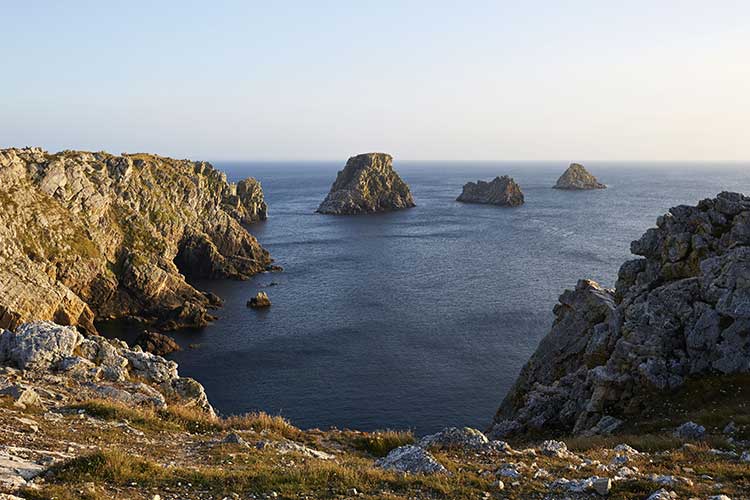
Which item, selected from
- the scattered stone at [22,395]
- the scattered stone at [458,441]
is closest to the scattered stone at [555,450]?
the scattered stone at [458,441]

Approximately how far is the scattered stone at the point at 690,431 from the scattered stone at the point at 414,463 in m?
12.6

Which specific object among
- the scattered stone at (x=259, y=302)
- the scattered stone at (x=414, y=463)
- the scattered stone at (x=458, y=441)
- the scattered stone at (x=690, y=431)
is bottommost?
the scattered stone at (x=259, y=302)

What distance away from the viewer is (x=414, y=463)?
17.3 m

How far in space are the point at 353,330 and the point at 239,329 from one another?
17.6m

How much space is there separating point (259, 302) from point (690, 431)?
2991 inches

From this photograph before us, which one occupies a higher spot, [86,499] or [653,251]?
[653,251]

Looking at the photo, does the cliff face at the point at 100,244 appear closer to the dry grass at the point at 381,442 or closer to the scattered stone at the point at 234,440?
the scattered stone at the point at 234,440

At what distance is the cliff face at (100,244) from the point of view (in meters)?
70.9

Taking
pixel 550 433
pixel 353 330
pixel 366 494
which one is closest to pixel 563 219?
pixel 353 330

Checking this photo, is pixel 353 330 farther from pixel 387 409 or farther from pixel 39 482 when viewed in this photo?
pixel 39 482

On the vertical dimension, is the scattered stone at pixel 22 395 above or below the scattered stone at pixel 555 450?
above

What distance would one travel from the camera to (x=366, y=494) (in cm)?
1438

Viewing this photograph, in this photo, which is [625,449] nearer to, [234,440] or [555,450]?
[555,450]

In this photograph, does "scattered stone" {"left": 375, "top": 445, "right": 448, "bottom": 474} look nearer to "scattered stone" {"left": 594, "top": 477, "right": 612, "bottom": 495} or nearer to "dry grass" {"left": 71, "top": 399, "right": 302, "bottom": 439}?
"scattered stone" {"left": 594, "top": 477, "right": 612, "bottom": 495}
